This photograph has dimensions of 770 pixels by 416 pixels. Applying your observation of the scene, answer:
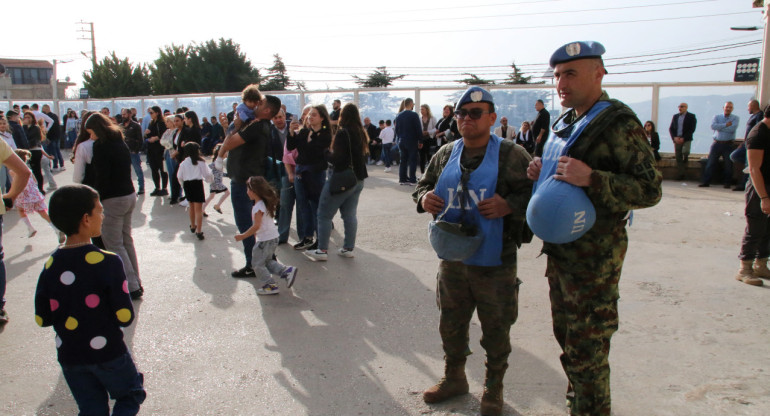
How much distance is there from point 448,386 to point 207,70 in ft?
204

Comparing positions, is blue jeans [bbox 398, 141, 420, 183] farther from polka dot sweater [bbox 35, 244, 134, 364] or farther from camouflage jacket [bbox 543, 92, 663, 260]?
polka dot sweater [bbox 35, 244, 134, 364]

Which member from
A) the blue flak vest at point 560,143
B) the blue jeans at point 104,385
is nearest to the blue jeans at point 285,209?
the blue jeans at point 104,385

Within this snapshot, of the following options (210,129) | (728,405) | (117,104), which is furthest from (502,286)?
(117,104)

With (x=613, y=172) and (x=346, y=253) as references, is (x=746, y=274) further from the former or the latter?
(x=346, y=253)

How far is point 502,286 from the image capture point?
10.4 feet

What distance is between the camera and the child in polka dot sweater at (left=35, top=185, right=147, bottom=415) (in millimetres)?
2533

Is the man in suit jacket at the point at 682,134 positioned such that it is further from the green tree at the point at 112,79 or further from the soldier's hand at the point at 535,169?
the green tree at the point at 112,79

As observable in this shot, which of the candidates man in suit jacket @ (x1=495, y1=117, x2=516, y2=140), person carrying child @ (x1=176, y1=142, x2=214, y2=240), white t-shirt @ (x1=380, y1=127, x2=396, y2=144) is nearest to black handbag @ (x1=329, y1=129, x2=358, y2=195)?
person carrying child @ (x1=176, y1=142, x2=214, y2=240)

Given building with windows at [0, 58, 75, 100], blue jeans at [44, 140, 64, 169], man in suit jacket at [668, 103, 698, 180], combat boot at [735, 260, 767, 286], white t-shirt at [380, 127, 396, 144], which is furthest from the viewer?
building with windows at [0, 58, 75, 100]

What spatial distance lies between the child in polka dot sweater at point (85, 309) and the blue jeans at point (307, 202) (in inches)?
172

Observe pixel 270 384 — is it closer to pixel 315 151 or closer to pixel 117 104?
pixel 315 151

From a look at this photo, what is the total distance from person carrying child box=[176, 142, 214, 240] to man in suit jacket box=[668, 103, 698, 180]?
11.4m

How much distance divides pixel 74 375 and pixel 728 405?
12.0 ft

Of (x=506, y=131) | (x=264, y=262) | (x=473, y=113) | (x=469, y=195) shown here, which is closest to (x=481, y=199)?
(x=469, y=195)
